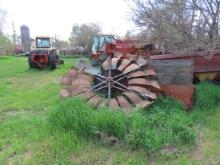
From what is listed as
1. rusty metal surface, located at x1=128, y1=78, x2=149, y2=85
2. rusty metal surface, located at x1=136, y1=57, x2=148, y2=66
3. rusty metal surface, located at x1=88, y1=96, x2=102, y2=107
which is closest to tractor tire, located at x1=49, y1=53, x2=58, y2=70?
rusty metal surface, located at x1=136, y1=57, x2=148, y2=66

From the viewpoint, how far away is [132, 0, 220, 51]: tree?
17.6 feet

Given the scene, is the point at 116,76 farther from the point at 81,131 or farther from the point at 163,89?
the point at 81,131

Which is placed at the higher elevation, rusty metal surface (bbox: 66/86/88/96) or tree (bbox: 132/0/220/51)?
tree (bbox: 132/0/220/51)

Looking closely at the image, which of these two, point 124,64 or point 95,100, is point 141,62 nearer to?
point 124,64

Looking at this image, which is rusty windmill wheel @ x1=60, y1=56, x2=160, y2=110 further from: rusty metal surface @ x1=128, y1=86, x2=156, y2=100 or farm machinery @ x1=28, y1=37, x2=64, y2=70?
farm machinery @ x1=28, y1=37, x2=64, y2=70

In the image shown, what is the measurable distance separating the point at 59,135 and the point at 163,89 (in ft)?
7.17

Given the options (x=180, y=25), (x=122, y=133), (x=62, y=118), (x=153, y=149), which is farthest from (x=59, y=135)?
(x=180, y=25)

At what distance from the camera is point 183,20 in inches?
226

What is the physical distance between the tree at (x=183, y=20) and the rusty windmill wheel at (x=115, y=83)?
1.02m

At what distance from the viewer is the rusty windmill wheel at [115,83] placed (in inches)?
192

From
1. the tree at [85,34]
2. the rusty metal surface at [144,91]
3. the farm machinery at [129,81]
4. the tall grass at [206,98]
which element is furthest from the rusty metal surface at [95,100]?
the tree at [85,34]

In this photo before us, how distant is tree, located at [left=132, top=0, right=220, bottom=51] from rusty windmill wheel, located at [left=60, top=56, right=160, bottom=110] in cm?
102

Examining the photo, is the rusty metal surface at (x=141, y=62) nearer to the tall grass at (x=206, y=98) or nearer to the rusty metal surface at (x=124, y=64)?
the rusty metal surface at (x=124, y=64)

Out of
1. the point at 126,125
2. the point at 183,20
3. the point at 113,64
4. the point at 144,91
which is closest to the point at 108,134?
the point at 126,125
